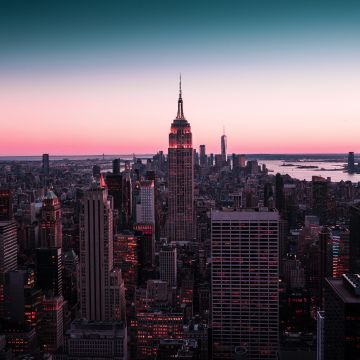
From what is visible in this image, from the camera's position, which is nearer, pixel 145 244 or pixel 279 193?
pixel 145 244

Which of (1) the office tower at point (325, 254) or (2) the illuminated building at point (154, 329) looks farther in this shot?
(1) the office tower at point (325, 254)

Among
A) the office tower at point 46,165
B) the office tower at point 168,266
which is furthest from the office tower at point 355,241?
the office tower at point 46,165

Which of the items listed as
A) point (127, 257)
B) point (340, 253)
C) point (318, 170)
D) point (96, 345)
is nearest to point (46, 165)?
point (127, 257)

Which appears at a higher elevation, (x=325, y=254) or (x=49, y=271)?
(x=325, y=254)

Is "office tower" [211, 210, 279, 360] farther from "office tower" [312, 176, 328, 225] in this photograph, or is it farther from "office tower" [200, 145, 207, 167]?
"office tower" [200, 145, 207, 167]

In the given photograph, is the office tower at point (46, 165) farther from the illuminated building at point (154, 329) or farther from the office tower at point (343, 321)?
the office tower at point (343, 321)

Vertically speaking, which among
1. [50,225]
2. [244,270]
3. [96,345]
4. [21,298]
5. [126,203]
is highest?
[126,203]

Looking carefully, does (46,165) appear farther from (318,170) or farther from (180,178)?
(318,170)
